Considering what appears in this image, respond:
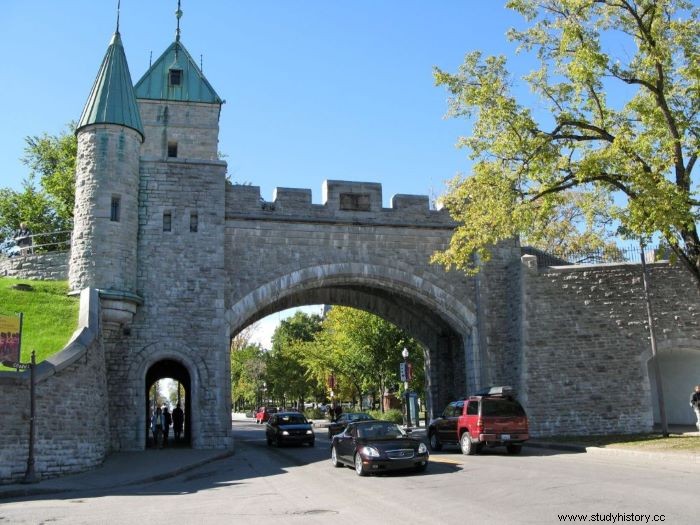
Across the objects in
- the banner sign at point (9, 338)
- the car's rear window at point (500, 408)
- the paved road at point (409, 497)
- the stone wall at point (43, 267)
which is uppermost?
the stone wall at point (43, 267)

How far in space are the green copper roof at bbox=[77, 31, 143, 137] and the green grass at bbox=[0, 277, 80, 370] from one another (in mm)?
5465

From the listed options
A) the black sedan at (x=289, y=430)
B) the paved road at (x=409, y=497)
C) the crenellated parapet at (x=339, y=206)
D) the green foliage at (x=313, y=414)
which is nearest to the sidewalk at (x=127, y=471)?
the paved road at (x=409, y=497)

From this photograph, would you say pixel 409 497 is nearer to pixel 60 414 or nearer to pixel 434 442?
pixel 60 414

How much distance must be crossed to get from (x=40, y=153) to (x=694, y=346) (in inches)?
1535

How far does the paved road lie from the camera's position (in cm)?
822

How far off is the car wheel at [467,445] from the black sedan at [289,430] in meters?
8.68

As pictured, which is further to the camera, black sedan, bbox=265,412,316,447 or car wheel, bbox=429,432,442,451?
black sedan, bbox=265,412,316,447

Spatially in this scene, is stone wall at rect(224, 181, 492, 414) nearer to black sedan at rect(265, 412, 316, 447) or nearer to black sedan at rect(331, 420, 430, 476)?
black sedan at rect(265, 412, 316, 447)

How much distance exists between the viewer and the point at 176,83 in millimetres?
31828

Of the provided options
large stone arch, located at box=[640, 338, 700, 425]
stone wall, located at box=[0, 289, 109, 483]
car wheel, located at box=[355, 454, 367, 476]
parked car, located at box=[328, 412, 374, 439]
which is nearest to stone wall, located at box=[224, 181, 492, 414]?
parked car, located at box=[328, 412, 374, 439]

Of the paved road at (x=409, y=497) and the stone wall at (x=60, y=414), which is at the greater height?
the stone wall at (x=60, y=414)

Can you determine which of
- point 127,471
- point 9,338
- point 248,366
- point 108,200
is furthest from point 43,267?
point 248,366

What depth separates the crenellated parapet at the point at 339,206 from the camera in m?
23.2

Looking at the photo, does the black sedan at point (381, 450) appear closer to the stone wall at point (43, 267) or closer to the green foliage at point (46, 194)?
the stone wall at point (43, 267)
